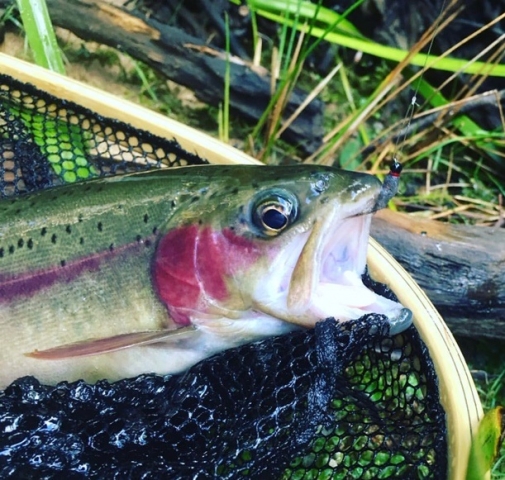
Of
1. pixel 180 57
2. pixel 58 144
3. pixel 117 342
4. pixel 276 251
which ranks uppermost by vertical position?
pixel 180 57

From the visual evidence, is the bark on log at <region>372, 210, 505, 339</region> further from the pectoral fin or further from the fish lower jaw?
the pectoral fin

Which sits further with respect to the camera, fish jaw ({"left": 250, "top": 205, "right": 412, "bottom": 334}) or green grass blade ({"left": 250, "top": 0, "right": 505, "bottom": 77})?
green grass blade ({"left": 250, "top": 0, "right": 505, "bottom": 77})

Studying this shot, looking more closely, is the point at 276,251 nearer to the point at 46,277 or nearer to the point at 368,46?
the point at 46,277

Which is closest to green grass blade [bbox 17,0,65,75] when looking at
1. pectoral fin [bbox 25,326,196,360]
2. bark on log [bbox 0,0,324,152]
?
bark on log [bbox 0,0,324,152]

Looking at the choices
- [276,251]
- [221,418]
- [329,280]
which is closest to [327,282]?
[329,280]

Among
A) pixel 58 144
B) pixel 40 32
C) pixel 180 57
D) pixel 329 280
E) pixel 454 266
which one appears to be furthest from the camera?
pixel 180 57

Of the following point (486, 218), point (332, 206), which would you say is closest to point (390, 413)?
point (332, 206)

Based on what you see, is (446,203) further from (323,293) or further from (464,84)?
(323,293)
